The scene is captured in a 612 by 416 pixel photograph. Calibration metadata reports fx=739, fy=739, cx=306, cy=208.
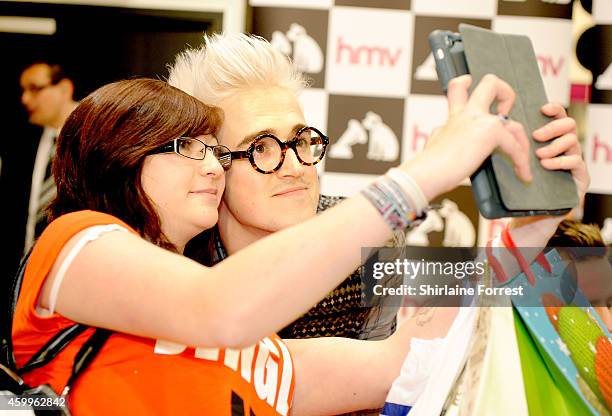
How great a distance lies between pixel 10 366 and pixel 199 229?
41 centimetres

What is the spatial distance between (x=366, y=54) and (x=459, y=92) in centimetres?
183

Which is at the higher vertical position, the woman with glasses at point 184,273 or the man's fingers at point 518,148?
the man's fingers at point 518,148

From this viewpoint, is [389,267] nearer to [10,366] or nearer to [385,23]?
[10,366]

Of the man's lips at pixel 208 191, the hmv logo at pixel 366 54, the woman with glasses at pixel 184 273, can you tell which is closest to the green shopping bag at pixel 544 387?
the woman with glasses at pixel 184 273

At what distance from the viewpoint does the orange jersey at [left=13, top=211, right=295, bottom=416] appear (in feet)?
3.85

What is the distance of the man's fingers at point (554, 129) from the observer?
1053mm

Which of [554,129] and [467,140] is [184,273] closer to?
[467,140]

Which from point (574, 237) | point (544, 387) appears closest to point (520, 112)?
point (544, 387)

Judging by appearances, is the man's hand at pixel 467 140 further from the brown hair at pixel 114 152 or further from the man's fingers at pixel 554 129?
the brown hair at pixel 114 152

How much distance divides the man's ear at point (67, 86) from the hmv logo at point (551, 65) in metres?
1.78

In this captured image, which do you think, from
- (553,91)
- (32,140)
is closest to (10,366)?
(32,140)

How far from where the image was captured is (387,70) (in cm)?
280

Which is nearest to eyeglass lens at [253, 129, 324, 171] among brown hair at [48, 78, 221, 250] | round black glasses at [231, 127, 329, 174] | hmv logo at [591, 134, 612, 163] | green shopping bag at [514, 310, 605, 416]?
round black glasses at [231, 127, 329, 174]

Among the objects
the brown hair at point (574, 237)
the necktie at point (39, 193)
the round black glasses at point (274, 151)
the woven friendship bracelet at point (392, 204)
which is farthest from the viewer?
the necktie at point (39, 193)
